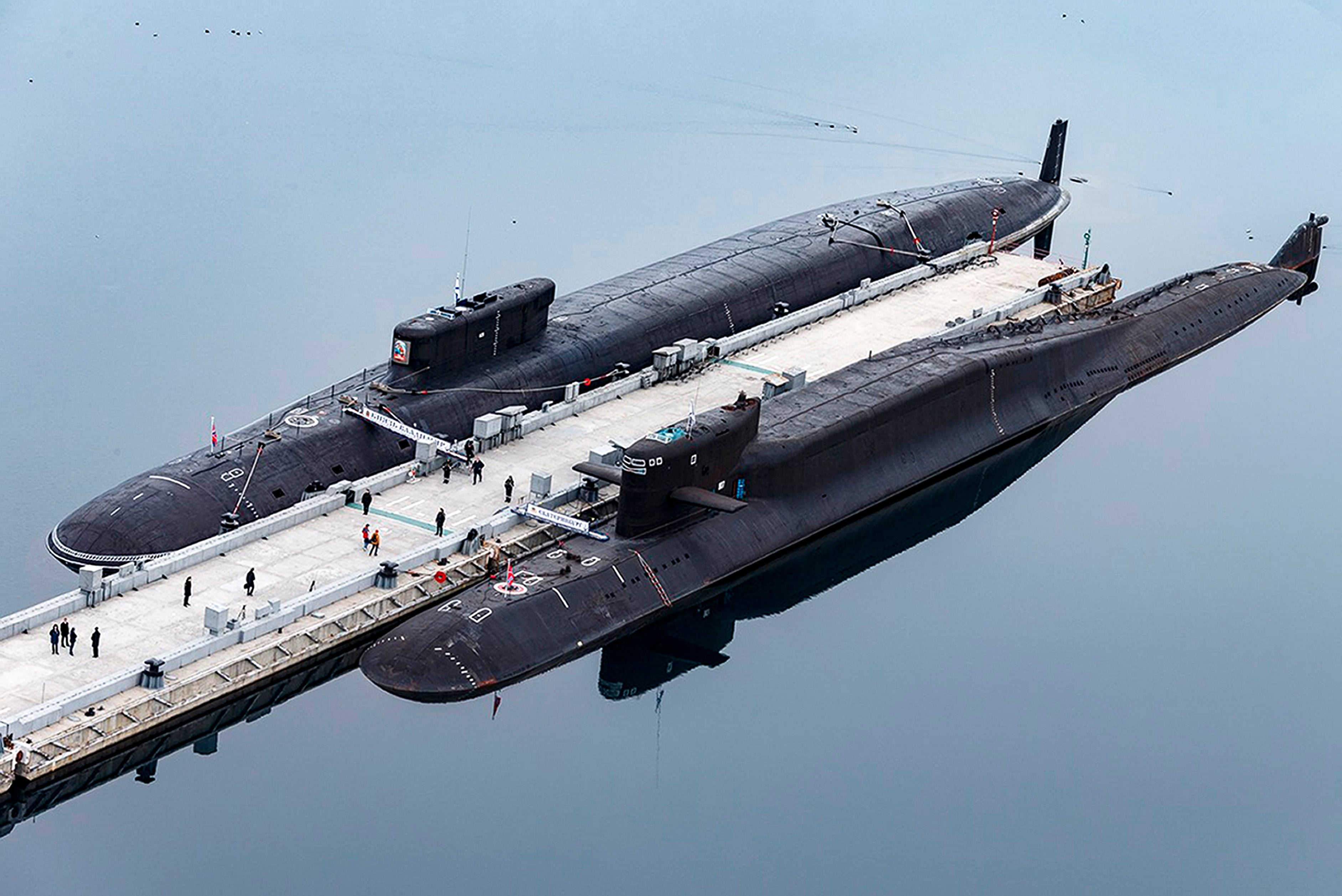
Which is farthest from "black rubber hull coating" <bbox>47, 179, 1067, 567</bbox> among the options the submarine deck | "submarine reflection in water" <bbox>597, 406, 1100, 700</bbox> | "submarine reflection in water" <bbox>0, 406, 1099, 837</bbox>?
"submarine reflection in water" <bbox>597, 406, 1100, 700</bbox>

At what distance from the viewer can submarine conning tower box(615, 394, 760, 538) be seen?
4325 centimetres

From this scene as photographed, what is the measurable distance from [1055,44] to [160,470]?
223ft

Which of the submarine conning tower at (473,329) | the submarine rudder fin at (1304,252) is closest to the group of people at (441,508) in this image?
the submarine conning tower at (473,329)

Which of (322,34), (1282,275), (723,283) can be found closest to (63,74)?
(322,34)

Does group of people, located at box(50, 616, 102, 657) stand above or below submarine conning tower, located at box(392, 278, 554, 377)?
below

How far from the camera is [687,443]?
143 feet

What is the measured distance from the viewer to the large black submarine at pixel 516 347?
45.2 meters

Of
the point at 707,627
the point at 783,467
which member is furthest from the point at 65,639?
the point at 783,467

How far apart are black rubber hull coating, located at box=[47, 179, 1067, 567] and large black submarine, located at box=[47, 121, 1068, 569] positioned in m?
0.05

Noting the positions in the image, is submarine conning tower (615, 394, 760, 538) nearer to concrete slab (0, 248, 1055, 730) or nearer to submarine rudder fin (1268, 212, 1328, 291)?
concrete slab (0, 248, 1055, 730)

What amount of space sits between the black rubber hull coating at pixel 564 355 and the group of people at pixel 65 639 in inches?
176

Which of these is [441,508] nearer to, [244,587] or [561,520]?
[561,520]

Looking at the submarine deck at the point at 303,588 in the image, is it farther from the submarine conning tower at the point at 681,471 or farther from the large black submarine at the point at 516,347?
the submarine conning tower at the point at 681,471

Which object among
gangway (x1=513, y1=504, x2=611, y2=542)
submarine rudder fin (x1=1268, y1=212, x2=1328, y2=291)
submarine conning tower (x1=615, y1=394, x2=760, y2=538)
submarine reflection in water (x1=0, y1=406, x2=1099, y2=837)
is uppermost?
submarine rudder fin (x1=1268, y1=212, x2=1328, y2=291)
